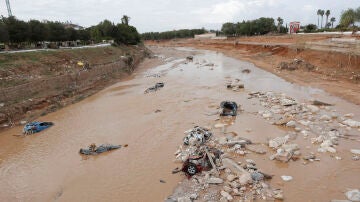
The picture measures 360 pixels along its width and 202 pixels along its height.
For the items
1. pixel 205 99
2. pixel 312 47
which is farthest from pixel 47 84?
pixel 312 47

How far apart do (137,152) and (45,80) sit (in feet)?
58.5

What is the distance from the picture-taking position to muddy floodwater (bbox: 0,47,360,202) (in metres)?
10.5

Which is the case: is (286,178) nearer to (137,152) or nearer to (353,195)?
(353,195)

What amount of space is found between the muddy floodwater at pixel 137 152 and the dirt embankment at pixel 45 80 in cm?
195

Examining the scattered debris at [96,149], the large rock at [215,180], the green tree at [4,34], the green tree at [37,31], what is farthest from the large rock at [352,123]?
the green tree at [37,31]

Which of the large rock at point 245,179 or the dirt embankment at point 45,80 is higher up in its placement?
the dirt embankment at point 45,80

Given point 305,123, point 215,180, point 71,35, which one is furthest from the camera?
point 71,35

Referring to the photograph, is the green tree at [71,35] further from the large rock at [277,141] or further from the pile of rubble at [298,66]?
the large rock at [277,141]

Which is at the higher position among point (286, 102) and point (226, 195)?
point (286, 102)

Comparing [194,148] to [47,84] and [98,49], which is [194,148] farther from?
[98,49]

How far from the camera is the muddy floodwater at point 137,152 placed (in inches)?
415

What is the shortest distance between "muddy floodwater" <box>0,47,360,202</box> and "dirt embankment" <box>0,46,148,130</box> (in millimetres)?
1946

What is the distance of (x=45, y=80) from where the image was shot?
87.2 ft

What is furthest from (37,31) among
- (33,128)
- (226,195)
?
(226,195)
